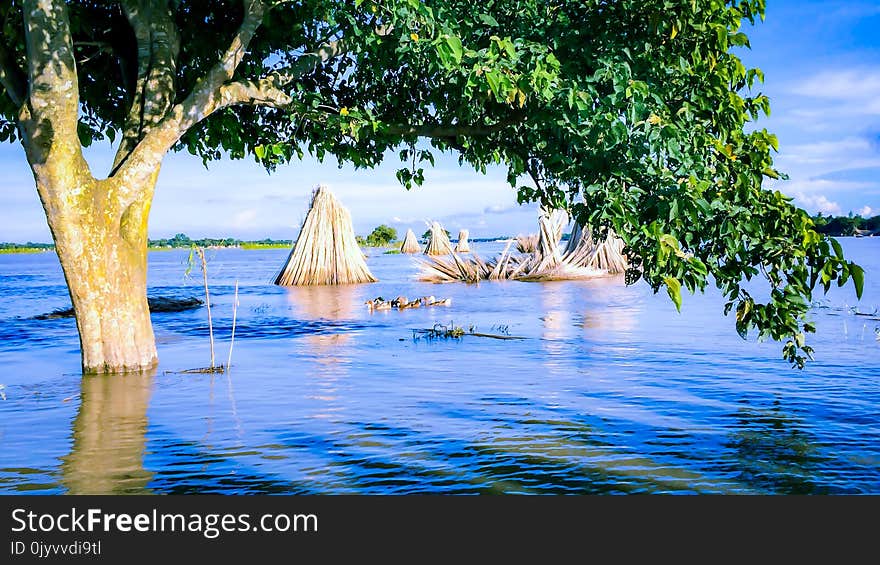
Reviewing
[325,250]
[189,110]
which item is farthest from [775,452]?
[325,250]

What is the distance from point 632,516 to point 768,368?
19.6 ft

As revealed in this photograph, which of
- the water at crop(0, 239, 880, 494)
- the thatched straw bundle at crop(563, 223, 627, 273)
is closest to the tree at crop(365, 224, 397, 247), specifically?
the thatched straw bundle at crop(563, 223, 627, 273)

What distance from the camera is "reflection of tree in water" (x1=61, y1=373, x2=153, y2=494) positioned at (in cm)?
531

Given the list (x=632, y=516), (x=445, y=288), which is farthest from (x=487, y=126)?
(x=445, y=288)

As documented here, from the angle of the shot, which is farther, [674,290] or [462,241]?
[462,241]

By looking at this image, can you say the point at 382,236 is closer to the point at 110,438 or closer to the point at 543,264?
the point at 543,264

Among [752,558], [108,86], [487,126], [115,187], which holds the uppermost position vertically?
[108,86]

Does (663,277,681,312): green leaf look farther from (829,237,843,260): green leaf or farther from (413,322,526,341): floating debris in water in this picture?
(413,322,526,341): floating debris in water

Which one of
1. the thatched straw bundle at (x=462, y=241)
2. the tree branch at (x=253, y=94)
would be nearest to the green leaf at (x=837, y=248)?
the tree branch at (x=253, y=94)

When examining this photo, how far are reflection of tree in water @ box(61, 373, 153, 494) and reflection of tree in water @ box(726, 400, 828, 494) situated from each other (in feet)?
13.1

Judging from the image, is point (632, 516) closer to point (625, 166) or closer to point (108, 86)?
point (625, 166)

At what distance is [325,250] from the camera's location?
25.3 metres

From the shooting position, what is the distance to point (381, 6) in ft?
26.1

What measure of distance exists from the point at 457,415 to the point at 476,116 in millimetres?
3965
